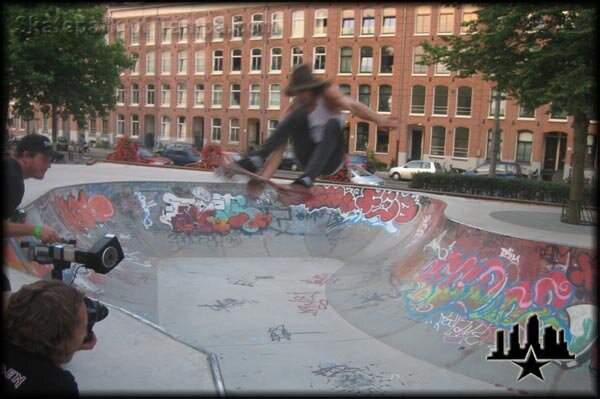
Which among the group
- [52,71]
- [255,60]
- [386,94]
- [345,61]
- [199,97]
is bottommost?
[199,97]

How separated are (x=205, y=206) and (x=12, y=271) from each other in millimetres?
9315

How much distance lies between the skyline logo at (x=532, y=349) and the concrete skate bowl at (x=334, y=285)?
0.11 meters

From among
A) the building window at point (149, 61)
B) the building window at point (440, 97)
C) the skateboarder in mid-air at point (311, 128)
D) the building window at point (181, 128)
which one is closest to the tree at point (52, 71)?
the building window at point (149, 61)

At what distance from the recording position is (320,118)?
13.8 ft

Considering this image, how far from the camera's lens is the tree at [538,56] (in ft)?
38.3

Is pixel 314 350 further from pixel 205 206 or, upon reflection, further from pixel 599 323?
pixel 205 206

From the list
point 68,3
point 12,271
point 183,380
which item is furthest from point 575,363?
point 12,271

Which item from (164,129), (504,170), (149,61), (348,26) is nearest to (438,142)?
(504,170)

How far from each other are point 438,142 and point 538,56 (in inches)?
759

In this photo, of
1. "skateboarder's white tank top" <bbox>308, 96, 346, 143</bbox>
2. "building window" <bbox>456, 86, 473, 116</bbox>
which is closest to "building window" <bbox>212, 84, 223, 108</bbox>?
"skateboarder's white tank top" <bbox>308, 96, 346, 143</bbox>

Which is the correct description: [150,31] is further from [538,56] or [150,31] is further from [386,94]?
[386,94]

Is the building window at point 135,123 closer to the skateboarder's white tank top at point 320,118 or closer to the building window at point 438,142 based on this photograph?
the building window at point 438,142

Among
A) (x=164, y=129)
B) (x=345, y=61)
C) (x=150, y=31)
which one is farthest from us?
(x=164, y=129)

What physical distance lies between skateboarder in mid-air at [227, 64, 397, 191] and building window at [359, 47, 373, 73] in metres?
3.57
